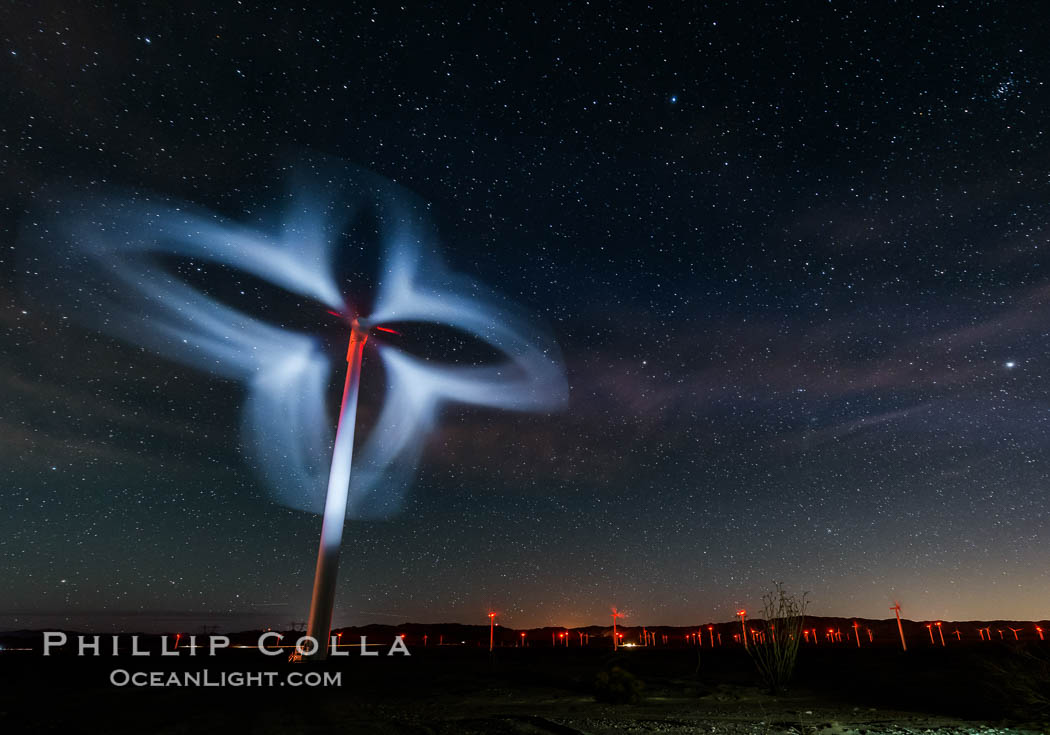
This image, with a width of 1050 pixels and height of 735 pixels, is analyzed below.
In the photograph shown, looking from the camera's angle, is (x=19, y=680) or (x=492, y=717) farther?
(x=19, y=680)

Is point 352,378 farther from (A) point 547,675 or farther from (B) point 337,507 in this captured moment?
(A) point 547,675

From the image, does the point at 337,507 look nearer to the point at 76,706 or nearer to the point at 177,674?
the point at 177,674

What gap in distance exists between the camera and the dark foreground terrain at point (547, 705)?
14547mm

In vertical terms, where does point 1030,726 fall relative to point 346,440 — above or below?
below

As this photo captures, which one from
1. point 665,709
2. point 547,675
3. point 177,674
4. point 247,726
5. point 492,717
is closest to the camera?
point 247,726

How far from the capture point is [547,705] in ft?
61.1

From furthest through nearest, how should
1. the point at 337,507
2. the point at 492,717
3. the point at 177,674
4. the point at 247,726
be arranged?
the point at 337,507 → the point at 177,674 → the point at 492,717 → the point at 247,726

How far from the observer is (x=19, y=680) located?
23812 mm

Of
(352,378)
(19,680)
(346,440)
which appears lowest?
(19,680)

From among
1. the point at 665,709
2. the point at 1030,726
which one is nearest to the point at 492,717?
the point at 665,709

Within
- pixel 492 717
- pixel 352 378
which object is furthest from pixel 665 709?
pixel 352 378

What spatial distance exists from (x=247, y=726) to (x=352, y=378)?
26.7 metres

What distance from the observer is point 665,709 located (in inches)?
710

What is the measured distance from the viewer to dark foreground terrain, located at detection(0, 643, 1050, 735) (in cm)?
1455
